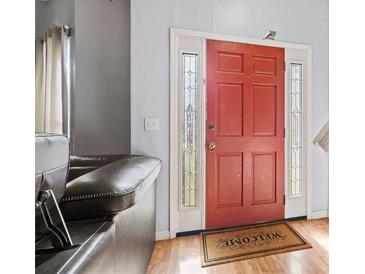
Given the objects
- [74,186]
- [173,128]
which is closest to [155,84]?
[173,128]

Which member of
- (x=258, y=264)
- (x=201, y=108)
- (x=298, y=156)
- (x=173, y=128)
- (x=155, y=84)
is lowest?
(x=258, y=264)

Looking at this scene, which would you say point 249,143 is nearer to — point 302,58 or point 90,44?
point 302,58

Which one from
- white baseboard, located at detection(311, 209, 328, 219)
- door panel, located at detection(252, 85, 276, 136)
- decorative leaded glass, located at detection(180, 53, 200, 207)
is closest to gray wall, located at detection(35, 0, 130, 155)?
decorative leaded glass, located at detection(180, 53, 200, 207)

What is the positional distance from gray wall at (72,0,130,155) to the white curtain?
8.2 inches

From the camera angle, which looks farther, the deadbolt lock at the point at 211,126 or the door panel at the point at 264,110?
the door panel at the point at 264,110

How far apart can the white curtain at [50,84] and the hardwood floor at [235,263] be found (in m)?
1.69

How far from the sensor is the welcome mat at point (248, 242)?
2.11 meters

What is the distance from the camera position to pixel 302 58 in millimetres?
3012

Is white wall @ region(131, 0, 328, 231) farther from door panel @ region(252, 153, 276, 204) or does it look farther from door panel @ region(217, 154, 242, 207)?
door panel @ region(252, 153, 276, 204)

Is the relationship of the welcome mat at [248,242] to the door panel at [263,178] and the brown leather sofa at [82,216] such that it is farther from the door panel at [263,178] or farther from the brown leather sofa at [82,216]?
the brown leather sofa at [82,216]

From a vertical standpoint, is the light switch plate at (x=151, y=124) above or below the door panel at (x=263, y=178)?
above

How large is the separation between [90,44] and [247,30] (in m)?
1.70

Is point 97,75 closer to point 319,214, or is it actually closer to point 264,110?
point 264,110

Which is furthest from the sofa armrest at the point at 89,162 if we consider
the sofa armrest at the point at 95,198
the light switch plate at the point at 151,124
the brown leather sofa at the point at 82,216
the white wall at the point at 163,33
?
the sofa armrest at the point at 95,198
